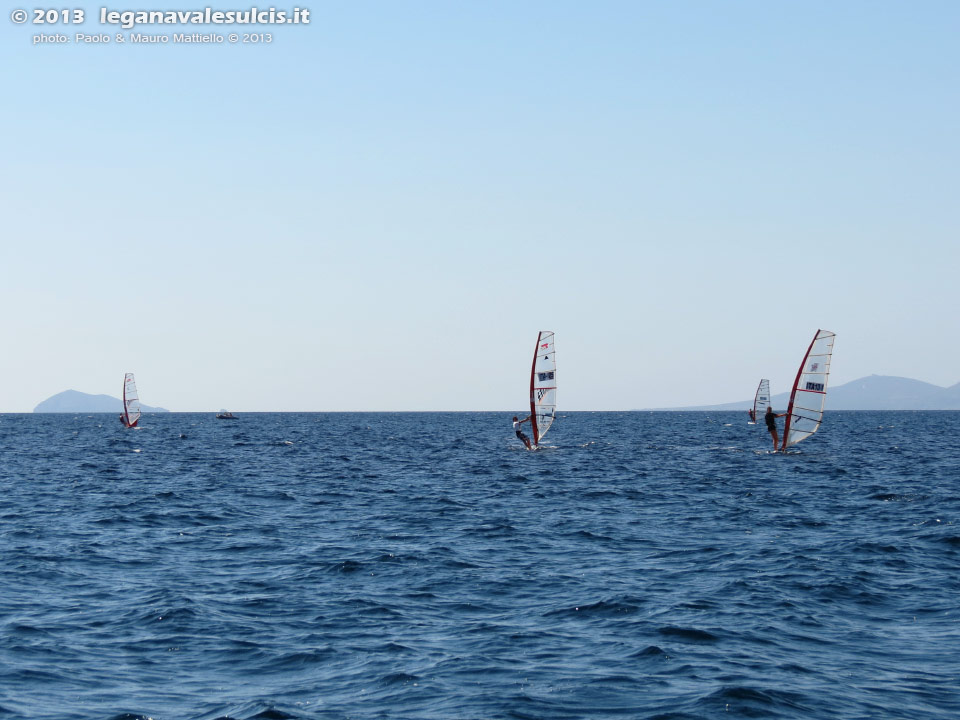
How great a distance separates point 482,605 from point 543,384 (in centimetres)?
4137

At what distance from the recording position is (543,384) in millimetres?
59781

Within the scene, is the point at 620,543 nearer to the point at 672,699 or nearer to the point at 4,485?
the point at 672,699

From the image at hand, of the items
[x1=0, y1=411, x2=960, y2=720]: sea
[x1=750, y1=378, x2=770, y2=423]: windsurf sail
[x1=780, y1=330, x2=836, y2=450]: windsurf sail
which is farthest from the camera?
[x1=750, y1=378, x2=770, y2=423]: windsurf sail

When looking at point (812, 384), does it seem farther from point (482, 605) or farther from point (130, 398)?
point (130, 398)

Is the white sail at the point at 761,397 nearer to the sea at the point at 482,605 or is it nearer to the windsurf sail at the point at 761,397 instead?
the windsurf sail at the point at 761,397

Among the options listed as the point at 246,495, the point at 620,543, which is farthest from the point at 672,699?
the point at 246,495

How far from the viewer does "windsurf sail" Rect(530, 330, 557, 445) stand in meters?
58.4

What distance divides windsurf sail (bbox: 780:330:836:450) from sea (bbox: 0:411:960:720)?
15.9 meters

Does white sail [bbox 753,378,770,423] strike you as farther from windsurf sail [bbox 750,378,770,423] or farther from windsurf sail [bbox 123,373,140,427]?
windsurf sail [bbox 123,373,140,427]

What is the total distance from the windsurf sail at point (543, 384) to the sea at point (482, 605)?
1984 cm

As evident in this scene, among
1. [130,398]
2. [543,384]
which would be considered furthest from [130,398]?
[543,384]

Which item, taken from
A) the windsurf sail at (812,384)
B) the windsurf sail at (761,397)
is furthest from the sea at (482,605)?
the windsurf sail at (761,397)

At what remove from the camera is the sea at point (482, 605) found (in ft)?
43.7

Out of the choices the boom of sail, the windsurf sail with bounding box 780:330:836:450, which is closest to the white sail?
the windsurf sail with bounding box 780:330:836:450
